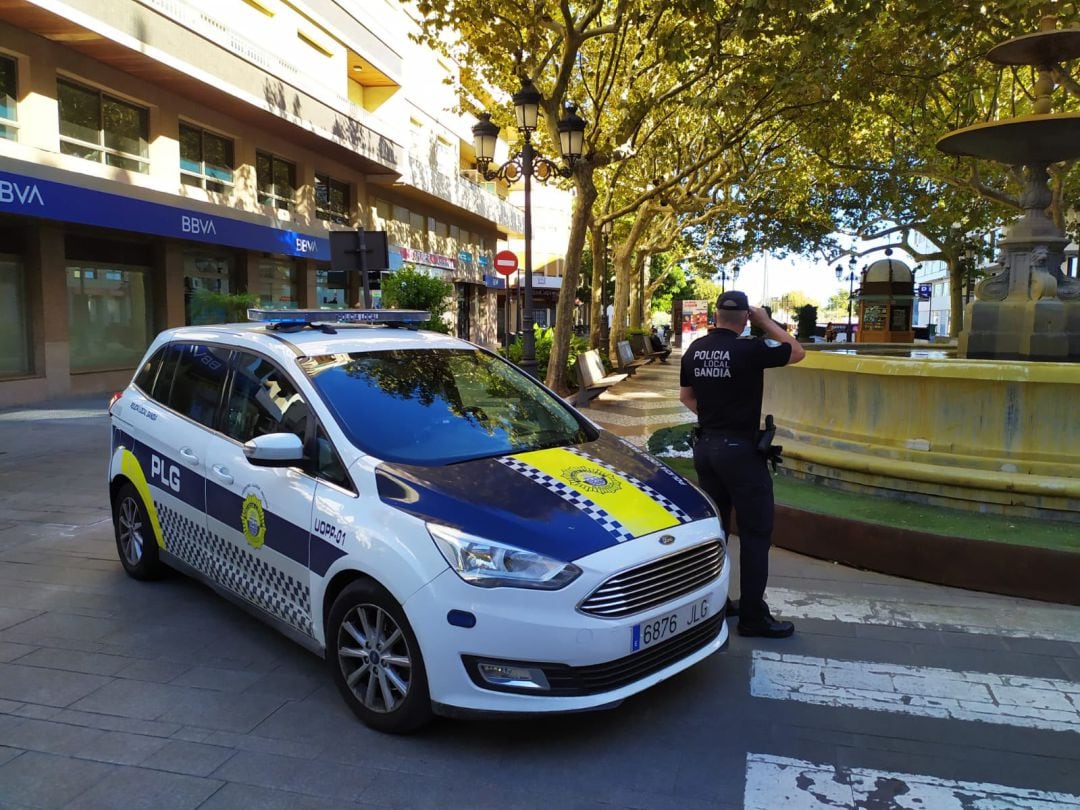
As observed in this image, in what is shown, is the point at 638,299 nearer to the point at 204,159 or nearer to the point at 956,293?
→ the point at 956,293

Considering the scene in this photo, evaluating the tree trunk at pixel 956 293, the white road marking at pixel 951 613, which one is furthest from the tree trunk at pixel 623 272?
the tree trunk at pixel 956 293

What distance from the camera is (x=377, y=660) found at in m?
3.42

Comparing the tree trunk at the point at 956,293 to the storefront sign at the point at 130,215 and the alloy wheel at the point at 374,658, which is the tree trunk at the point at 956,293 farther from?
the alloy wheel at the point at 374,658

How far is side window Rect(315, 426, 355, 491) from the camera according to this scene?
360 cm

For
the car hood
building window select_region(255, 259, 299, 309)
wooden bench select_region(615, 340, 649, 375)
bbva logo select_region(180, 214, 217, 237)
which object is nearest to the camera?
the car hood

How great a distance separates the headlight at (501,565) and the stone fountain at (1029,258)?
6.75m

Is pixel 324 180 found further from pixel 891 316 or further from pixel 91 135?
pixel 891 316

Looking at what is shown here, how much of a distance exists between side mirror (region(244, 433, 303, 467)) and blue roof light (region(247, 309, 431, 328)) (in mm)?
1310

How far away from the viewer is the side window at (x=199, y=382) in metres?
4.61

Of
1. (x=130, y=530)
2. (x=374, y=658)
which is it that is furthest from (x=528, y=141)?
(x=374, y=658)

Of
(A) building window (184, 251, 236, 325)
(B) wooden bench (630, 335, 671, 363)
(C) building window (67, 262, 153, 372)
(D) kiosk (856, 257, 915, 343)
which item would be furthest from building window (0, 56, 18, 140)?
(D) kiosk (856, 257, 915, 343)

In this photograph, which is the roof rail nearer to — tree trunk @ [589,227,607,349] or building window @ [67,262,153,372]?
building window @ [67,262,153,372]

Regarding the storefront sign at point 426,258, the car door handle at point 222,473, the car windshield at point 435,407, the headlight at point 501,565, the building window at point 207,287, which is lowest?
the headlight at point 501,565

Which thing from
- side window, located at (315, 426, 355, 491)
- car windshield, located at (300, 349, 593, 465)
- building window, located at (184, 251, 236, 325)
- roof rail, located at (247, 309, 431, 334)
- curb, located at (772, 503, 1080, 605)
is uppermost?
building window, located at (184, 251, 236, 325)
